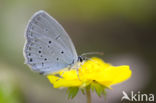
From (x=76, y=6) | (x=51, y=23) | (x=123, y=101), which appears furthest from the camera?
(x=76, y=6)

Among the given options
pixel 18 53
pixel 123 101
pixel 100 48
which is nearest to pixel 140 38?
pixel 100 48

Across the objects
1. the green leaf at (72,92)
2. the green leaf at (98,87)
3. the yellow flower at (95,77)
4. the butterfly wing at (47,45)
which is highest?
the butterfly wing at (47,45)

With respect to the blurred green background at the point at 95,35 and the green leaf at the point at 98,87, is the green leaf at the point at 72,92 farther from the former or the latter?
the blurred green background at the point at 95,35

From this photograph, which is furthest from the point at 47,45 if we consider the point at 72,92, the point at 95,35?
the point at 95,35

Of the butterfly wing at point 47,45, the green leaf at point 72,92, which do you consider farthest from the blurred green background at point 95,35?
the green leaf at point 72,92

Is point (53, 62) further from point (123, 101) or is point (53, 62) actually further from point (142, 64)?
point (142, 64)
